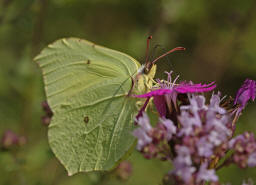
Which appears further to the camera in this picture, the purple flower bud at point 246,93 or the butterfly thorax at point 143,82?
the butterfly thorax at point 143,82

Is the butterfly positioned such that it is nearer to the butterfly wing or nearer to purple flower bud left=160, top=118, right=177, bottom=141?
the butterfly wing

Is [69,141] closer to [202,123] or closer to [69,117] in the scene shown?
[69,117]

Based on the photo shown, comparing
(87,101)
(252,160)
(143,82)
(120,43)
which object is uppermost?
(143,82)

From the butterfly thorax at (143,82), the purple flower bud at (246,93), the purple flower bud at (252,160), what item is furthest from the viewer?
the butterfly thorax at (143,82)

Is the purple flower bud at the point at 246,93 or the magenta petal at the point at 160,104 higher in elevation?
the purple flower bud at the point at 246,93

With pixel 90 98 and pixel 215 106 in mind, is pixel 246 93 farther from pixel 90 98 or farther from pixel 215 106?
pixel 90 98

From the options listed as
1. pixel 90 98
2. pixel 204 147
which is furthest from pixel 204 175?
pixel 90 98

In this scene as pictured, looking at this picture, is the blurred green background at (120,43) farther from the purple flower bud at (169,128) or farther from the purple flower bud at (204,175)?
the purple flower bud at (204,175)

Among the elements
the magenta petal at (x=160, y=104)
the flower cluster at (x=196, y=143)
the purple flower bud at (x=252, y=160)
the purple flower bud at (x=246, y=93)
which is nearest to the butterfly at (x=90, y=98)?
the magenta petal at (x=160, y=104)
